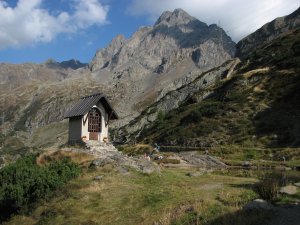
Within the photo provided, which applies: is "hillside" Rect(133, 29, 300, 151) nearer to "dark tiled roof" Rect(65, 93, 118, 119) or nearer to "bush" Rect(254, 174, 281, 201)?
"dark tiled roof" Rect(65, 93, 118, 119)

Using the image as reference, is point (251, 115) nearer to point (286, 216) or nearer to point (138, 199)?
point (138, 199)

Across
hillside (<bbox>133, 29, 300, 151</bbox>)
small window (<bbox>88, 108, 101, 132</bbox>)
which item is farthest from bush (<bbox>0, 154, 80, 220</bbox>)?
hillside (<bbox>133, 29, 300, 151</bbox>)

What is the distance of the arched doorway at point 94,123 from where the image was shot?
165ft

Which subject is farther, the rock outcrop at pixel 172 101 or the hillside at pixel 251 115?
the rock outcrop at pixel 172 101

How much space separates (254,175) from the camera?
34250 mm

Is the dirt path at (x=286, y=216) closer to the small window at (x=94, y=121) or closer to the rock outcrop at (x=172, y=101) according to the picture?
the small window at (x=94, y=121)

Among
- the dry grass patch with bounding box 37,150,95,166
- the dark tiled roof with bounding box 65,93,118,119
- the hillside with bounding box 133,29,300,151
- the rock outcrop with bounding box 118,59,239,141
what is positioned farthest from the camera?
the rock outcrop with bounding box 118,59,239,141

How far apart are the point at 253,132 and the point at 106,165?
1764 inches

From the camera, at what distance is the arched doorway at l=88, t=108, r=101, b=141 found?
50231 mm

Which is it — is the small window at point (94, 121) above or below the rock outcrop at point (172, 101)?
below

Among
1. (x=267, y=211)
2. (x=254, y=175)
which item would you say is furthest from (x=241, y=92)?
(x=267, y=211)

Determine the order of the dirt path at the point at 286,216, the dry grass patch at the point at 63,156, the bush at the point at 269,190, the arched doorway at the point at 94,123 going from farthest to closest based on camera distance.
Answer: the arched doorway at the point at 94,123
the dry grass patch at the point at 63,156
the bush at the point at 269,190
the dirt path at the point at 286,216

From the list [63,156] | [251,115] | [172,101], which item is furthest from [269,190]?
[172,101]

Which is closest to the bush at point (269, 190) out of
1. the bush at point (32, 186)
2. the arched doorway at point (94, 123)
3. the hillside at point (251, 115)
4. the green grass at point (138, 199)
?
the green grass at point (138, 199)
